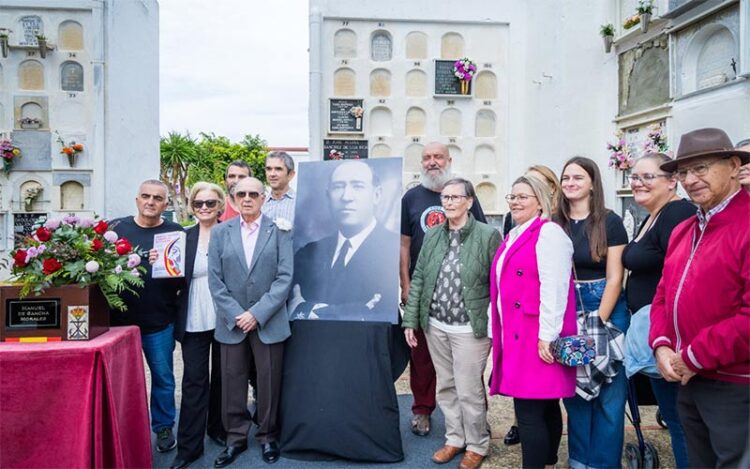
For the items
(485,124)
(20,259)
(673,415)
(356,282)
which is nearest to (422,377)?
(356,282)

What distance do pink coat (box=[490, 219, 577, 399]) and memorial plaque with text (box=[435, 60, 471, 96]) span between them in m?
4.97

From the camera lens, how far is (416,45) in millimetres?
A: 6898

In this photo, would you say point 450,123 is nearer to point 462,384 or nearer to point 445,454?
point 462,384

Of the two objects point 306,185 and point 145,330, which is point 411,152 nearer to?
point 306,185

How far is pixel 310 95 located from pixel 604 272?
5.12 meters

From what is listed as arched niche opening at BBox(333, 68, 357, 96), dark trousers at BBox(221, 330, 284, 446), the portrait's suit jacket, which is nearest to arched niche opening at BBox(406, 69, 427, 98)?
arched niche opening at BBox(333, 68, 357, 96)

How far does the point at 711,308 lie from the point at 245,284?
84.1 inches

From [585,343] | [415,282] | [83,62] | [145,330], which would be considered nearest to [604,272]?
[585,343]

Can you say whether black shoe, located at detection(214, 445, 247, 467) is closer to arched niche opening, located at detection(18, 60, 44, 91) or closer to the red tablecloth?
the red tablecloth

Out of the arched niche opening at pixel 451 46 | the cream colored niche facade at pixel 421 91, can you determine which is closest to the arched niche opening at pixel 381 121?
the cream colored niche facade at pixel 421 91

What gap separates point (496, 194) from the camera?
702 cm

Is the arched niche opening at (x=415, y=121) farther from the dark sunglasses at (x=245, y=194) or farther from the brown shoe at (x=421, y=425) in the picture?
the brown shoe at (x=421, y=425)

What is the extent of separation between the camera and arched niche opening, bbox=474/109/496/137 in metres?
6.96

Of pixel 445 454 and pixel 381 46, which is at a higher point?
pixel 381 46
